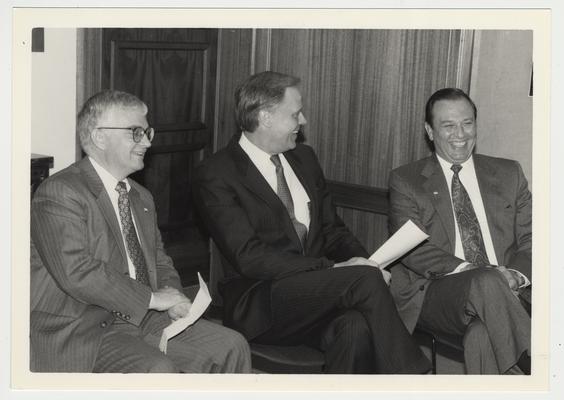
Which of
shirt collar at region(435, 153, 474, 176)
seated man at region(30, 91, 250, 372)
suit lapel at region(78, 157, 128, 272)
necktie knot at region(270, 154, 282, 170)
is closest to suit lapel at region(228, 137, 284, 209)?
necktie knot at region(270, 154, 282, 170)

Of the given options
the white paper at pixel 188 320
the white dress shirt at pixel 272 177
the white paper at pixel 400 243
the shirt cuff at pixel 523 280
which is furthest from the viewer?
the white dress shirt at pixel 272 177

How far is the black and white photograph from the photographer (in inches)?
141

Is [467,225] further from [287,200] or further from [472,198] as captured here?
[287,200]

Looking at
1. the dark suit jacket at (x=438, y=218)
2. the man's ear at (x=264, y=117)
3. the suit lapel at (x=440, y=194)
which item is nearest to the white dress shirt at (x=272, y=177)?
the man's ear at (x=264, y=117)

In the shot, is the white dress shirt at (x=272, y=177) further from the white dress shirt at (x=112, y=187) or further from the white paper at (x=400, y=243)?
the white dress shirt at (x=112, y=187)

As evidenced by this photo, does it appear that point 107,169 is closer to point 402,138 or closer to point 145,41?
point 145,41

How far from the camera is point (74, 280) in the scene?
3.62 meters

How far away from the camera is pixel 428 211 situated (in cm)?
442

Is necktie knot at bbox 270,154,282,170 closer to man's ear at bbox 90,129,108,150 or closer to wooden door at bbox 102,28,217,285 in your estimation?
man's ear at bbox 90,129,108,150

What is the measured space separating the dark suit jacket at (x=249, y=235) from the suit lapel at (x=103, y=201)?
20.4 inches

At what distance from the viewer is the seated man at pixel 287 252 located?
3.89 meters

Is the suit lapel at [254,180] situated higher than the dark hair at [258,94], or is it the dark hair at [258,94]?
the dark hair at [258,94]

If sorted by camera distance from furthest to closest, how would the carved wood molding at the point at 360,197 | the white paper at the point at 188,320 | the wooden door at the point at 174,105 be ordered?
the carved wood molding at the point at 360,197 < the wooden door at the point at 174,105 < the white paper at the point at 188,320

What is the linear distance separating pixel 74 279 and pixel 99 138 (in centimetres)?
58
